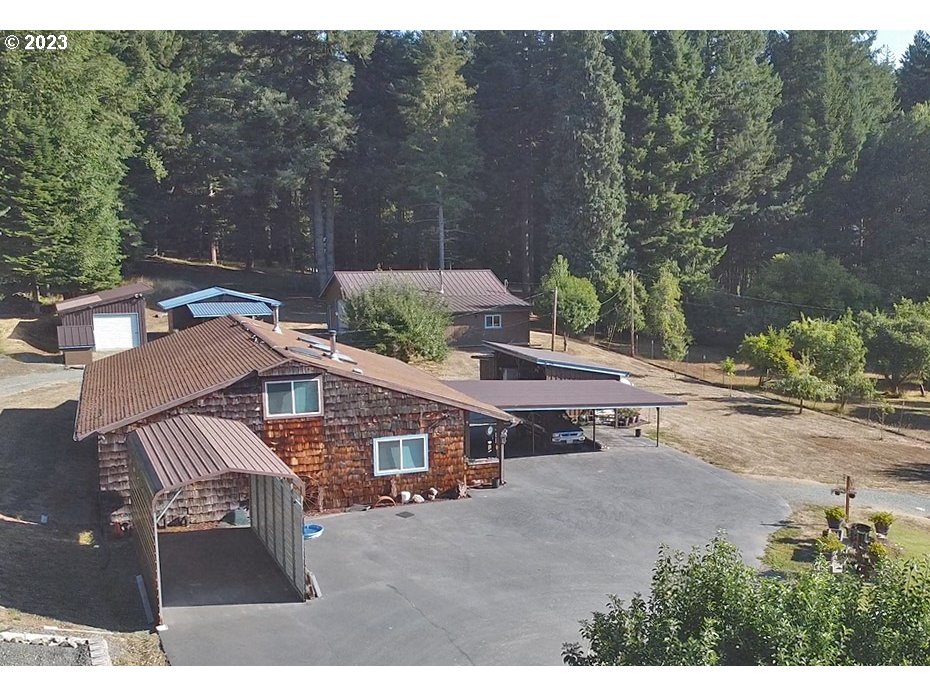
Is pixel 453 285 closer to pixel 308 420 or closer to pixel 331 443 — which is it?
pixel 331 443

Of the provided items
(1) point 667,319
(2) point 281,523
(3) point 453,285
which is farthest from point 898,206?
(2) point 281,523

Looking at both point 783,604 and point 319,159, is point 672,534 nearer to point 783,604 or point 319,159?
point 783,604

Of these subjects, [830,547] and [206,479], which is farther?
[830,547]

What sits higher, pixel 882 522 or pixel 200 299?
pixel 200 299

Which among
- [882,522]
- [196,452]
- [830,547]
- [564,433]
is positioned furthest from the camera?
[564,433]

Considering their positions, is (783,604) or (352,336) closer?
(783,604)

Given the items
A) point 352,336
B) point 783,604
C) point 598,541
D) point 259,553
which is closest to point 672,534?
point 598,541
